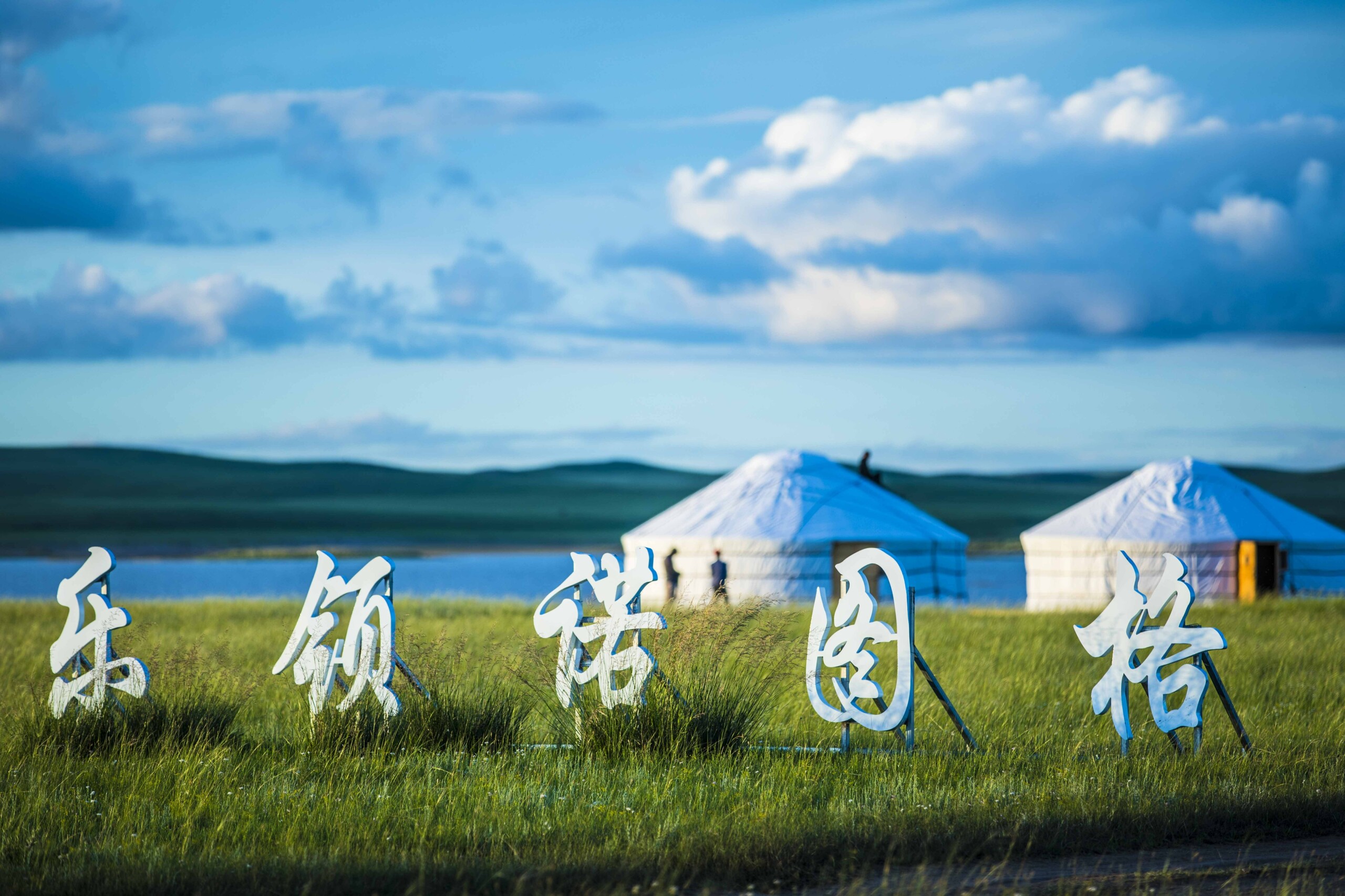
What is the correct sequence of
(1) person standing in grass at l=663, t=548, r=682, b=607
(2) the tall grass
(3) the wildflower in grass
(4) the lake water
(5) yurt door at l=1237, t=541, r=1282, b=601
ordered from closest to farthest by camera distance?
1. (2) the tall grass
2. (3) the wildflower in grass
3. (1) person standing in grass at l=663, t=548, r=682, b=607
4. (5) yurt door at l=1237, t=541, r=1282, b=601
5. (4) the lake water

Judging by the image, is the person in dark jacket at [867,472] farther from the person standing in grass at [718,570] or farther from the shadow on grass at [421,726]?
the shadow on grass at [421,726]

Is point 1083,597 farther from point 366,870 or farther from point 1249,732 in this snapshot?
point 366,870

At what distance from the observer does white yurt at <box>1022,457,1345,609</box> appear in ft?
74.5

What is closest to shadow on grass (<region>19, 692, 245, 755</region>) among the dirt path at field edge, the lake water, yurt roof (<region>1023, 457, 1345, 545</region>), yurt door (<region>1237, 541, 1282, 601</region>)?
the dirt path at field edge

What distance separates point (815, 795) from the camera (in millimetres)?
6523

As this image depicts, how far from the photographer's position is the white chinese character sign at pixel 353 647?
25.6 feet

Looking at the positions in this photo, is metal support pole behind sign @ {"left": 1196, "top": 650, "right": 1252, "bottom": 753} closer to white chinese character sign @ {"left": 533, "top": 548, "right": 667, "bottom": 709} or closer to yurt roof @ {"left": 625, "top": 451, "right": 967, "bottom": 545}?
white chinese character sign @ {"left": 533, "top": 548, "right": 667, "bottom": 709}

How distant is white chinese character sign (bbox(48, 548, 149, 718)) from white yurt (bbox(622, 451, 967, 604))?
42.9ft

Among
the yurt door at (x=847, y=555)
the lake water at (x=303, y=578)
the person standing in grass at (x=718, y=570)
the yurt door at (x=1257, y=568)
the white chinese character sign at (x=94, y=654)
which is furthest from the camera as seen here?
the lake water at (x=303, y=578)

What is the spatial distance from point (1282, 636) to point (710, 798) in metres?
11.0

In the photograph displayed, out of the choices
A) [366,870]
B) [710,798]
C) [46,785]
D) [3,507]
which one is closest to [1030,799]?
[710,798]

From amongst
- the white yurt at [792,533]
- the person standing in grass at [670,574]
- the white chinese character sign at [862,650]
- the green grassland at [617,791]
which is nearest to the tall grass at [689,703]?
the green grassland at [617,791]

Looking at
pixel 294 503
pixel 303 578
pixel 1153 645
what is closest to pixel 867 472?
pixel 1153 645

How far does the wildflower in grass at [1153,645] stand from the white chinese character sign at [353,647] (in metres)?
3.98
